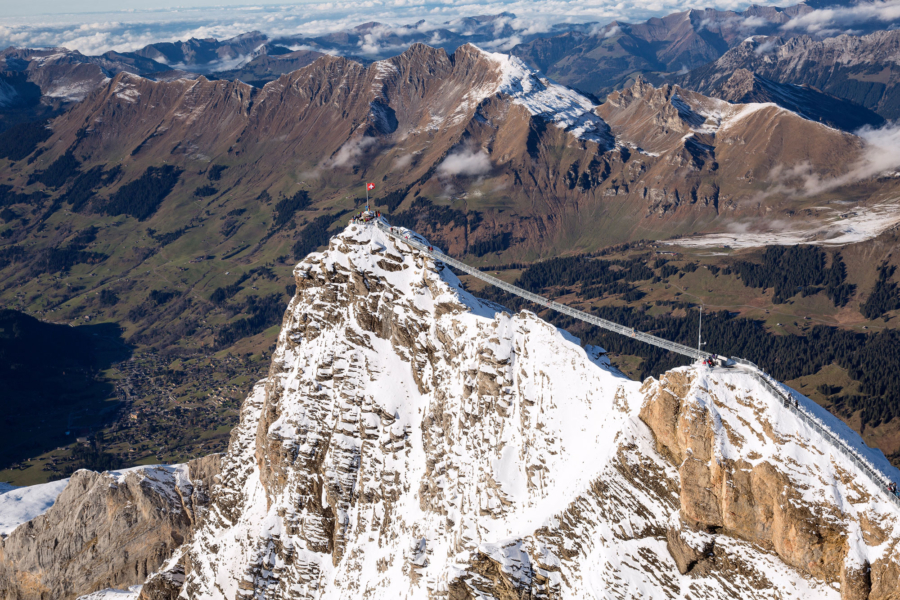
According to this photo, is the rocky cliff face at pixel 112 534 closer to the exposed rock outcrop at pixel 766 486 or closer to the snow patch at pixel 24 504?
the snow patch at pixel 24 504

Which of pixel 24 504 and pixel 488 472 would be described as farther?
pixel 24 504

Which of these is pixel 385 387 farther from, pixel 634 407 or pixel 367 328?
pixel 634 407

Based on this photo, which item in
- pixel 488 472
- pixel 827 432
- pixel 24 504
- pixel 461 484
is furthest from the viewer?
pixel 24 504

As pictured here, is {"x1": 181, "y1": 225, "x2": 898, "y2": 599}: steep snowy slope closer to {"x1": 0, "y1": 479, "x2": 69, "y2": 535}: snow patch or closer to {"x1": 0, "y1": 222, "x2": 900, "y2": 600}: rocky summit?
{"x1": 0, "y1": 222, "x2": 900, "y2": 600}: rocky summit

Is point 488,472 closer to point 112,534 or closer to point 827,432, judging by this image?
point 827,432

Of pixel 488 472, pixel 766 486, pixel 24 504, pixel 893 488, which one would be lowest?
pixel 24 504

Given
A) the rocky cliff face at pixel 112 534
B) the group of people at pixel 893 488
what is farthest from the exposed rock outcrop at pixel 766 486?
the rocky cliff face at pixel 112 534

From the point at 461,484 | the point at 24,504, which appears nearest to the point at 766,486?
the point at 461,484
